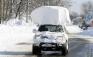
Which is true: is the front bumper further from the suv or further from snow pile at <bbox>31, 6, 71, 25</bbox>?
snow pile at <bbox>31, 6, 71, 25</bbox>

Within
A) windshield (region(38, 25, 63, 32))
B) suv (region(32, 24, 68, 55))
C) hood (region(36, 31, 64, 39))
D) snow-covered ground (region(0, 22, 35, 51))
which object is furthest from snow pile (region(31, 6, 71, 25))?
suv (region(32, 24, 68, 55))

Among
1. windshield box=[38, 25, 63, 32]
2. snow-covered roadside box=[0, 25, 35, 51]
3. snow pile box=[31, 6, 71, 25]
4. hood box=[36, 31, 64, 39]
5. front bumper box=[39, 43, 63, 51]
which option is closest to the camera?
front bumper box=[39, 43, 63, 51]

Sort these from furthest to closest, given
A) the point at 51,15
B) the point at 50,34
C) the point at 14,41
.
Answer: the point at 51,15
the point at 14,41
the point at 50,34

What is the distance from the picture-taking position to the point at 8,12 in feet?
172

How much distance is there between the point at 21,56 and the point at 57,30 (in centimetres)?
270

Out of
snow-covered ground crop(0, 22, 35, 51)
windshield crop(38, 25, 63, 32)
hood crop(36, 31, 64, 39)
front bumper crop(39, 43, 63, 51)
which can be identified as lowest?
snow-covered ground crop(0, 22, 35, 51)

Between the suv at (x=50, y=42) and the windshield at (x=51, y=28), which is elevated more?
the windshield at (x=51, y=28)

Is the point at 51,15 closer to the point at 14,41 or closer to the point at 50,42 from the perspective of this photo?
the point at 14,41

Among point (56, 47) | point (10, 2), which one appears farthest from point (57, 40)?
point (10, 2)

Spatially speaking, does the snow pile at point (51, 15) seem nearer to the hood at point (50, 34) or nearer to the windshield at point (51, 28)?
the windshield at point (51, 28)

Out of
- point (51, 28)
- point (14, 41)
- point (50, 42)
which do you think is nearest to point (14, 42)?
point (14, 41)

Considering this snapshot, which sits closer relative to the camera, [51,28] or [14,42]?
[51,28]

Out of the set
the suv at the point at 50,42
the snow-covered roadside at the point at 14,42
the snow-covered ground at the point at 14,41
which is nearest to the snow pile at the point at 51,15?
the snow-covered ground at the point at 14,41

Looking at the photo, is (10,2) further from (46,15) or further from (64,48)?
(64,48)
